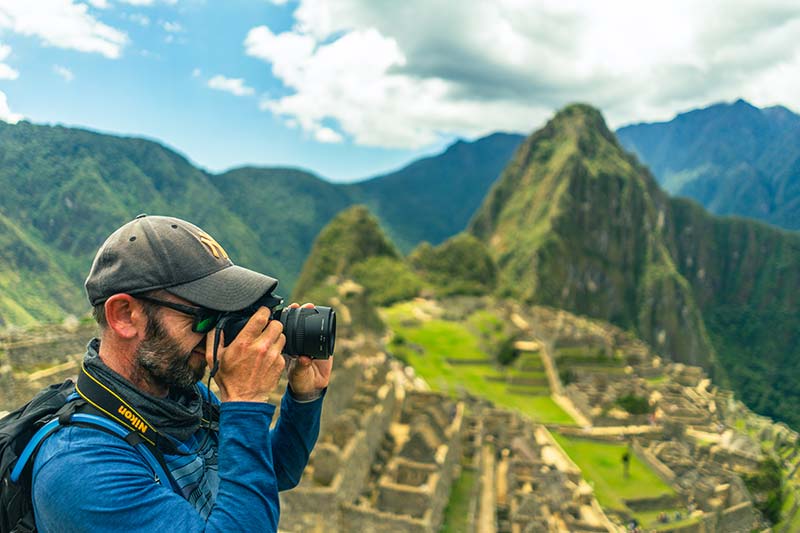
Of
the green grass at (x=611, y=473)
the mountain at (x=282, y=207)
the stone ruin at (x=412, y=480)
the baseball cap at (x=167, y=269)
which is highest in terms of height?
the mountain at (x=282, y=207)

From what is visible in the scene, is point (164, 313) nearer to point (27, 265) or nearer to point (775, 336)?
point (27, 265)

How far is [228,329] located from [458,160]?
583 feet

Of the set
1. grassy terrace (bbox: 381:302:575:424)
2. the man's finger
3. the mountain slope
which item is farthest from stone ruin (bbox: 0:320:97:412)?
the mountain slope

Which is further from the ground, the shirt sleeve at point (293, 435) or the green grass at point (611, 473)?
the shirt sleeve at point (293, 435)

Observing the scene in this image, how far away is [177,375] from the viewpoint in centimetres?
187

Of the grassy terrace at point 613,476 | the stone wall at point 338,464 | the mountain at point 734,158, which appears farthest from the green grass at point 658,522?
the mountain at point 734,158

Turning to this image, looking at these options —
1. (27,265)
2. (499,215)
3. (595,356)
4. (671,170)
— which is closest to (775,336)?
(671,170)

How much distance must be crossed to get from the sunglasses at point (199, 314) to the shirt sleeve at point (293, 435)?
0.62m

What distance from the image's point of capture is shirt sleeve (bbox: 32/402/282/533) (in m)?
1.47

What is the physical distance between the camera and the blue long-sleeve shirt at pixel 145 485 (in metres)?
1.47

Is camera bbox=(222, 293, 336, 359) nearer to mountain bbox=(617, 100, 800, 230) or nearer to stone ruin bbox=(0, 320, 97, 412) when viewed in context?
stone ruin bbox=(0, 320, 97, 412)

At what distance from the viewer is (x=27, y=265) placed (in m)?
11.9

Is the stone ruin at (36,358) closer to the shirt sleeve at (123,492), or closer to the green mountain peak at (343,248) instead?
the shirt sleeve at (123,492)

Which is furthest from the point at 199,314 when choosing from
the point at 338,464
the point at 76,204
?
the point at 76,204
